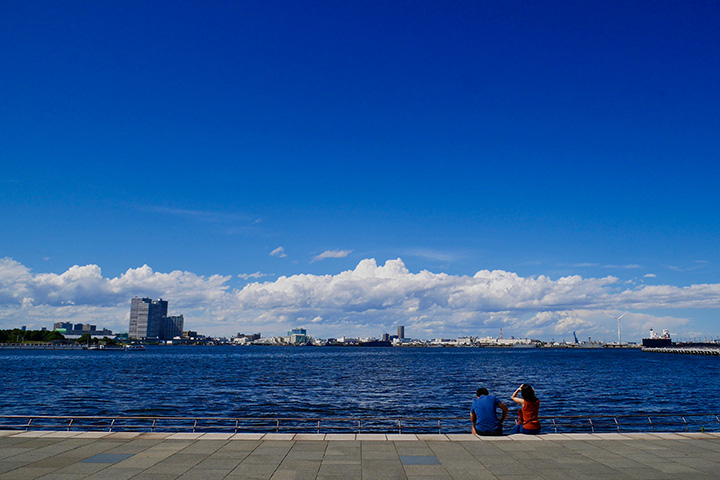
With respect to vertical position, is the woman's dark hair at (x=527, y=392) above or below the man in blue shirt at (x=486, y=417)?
above

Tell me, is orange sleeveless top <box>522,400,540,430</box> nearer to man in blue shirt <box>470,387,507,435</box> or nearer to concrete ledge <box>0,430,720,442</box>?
concrete ledge <box>0,430,720,442</box>

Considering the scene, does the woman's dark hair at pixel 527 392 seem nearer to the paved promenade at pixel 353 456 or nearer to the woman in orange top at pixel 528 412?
the woman in orange top at pixel 528 412

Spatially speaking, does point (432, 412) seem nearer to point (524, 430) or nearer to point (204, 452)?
point (524, 430)

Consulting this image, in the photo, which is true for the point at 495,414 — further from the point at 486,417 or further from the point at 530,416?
the point at 530,416

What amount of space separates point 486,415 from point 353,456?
586 centimetres

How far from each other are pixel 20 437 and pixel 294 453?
10.6 m

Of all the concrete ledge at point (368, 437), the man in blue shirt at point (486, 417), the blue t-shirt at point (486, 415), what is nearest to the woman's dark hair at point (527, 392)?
the man in blue shirt at point (486, 417)

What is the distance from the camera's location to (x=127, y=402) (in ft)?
170

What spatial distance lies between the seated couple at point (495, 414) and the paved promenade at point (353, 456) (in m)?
0.61

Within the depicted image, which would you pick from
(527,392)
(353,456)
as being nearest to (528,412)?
(527,392)

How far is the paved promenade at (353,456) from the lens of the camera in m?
13.7

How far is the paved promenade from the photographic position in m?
13.7

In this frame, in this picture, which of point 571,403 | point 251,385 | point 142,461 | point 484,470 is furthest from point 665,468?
point 251,385

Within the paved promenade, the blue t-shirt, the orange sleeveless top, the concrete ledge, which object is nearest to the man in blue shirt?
the blue t-shirt
